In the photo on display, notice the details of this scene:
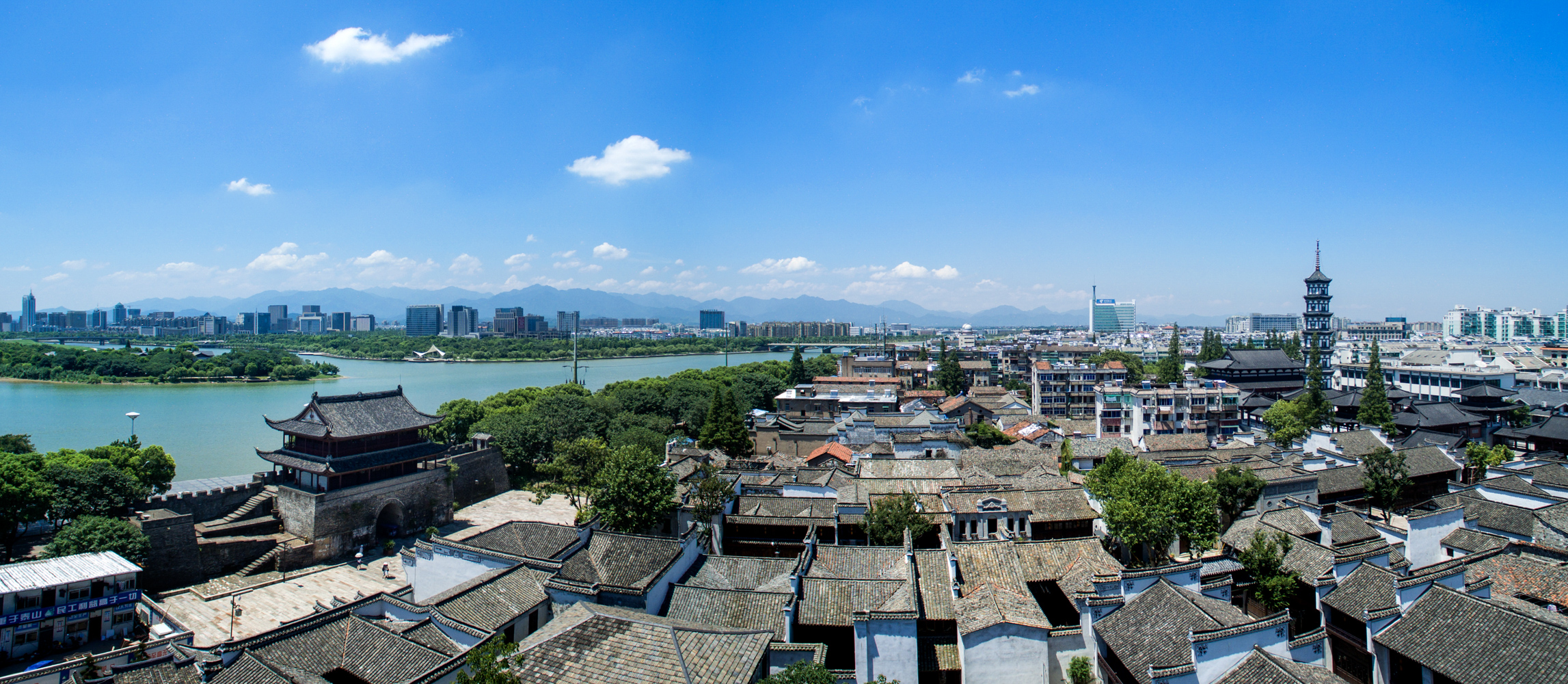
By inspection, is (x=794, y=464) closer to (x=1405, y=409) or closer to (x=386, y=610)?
(x=386, y=610)

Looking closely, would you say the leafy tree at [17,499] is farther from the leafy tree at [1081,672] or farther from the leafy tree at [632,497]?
the leafy tree at [1081,672]

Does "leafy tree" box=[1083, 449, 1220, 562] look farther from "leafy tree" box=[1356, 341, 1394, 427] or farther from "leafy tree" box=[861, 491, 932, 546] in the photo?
"leafy tree" box=[1356, 341, 1394, 427]

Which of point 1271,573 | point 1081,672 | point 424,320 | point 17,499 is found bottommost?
point 1081,672

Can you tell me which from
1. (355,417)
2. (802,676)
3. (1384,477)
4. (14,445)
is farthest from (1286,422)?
(14,445)

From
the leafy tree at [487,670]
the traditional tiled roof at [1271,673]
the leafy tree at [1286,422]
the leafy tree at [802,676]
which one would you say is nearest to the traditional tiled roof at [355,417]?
the leafy tree at [487,670]

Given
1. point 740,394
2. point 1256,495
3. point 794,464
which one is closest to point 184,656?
point 794,464

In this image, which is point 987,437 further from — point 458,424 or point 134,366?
point 134,366

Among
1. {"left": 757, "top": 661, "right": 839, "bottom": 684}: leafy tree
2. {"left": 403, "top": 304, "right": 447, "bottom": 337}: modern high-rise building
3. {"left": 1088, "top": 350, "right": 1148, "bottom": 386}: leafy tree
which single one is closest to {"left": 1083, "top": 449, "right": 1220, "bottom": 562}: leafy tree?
{"left": 757, "top": 661, "right": 839, "bottom": 684}: leafy tree
